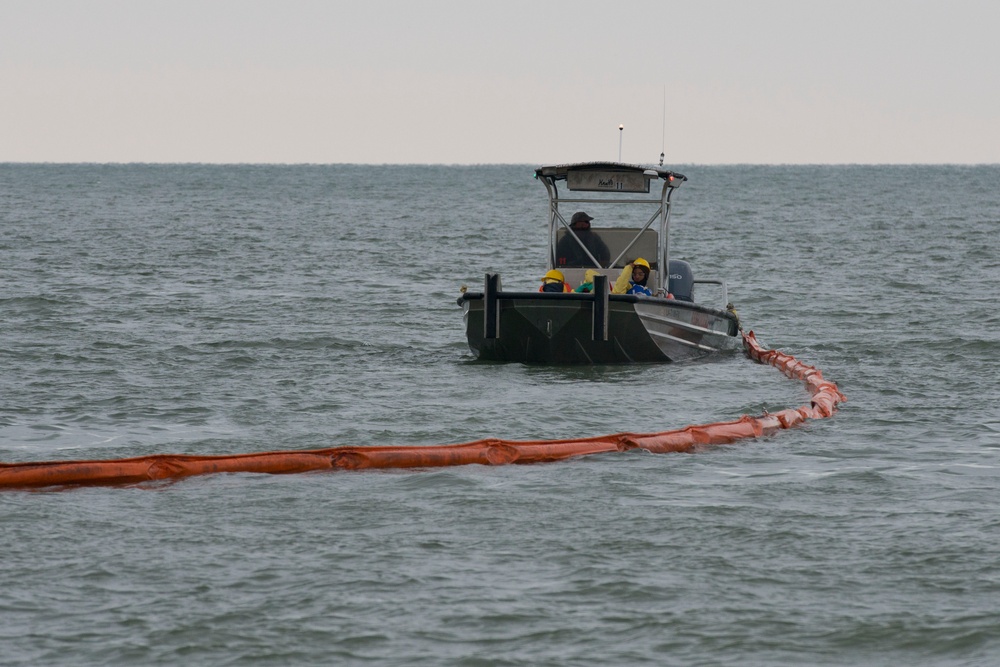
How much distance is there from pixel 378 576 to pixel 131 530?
1.85 meters

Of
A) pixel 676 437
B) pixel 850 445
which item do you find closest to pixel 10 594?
pixel 676 437

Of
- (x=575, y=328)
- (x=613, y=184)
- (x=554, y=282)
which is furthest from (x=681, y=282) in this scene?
(x=575, y=328)

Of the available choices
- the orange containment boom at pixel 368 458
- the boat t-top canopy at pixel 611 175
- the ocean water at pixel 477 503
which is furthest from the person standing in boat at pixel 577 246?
the orange containment boom at pixel 368 458

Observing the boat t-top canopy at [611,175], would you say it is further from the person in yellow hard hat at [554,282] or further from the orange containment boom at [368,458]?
the orange containment boom at [368,458]

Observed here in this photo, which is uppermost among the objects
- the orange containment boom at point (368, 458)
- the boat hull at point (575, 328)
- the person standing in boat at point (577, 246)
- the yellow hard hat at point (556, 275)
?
the person standing in boat at point (577, 246)

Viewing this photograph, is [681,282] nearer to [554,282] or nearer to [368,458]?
[554,282]

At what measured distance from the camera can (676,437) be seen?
1196 centimetres

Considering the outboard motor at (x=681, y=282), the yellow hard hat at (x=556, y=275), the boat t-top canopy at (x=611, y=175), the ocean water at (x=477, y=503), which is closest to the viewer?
the ocean water at (x=477, y=503)

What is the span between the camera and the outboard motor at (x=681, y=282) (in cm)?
1908

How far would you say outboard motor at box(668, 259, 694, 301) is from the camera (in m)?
19.1

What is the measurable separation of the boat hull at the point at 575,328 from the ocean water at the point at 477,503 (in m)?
0.33

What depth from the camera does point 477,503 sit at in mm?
10008

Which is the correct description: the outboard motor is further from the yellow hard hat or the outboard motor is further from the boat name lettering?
the yellow hard hat

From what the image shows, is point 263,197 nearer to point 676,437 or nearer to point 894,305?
point 894,305
